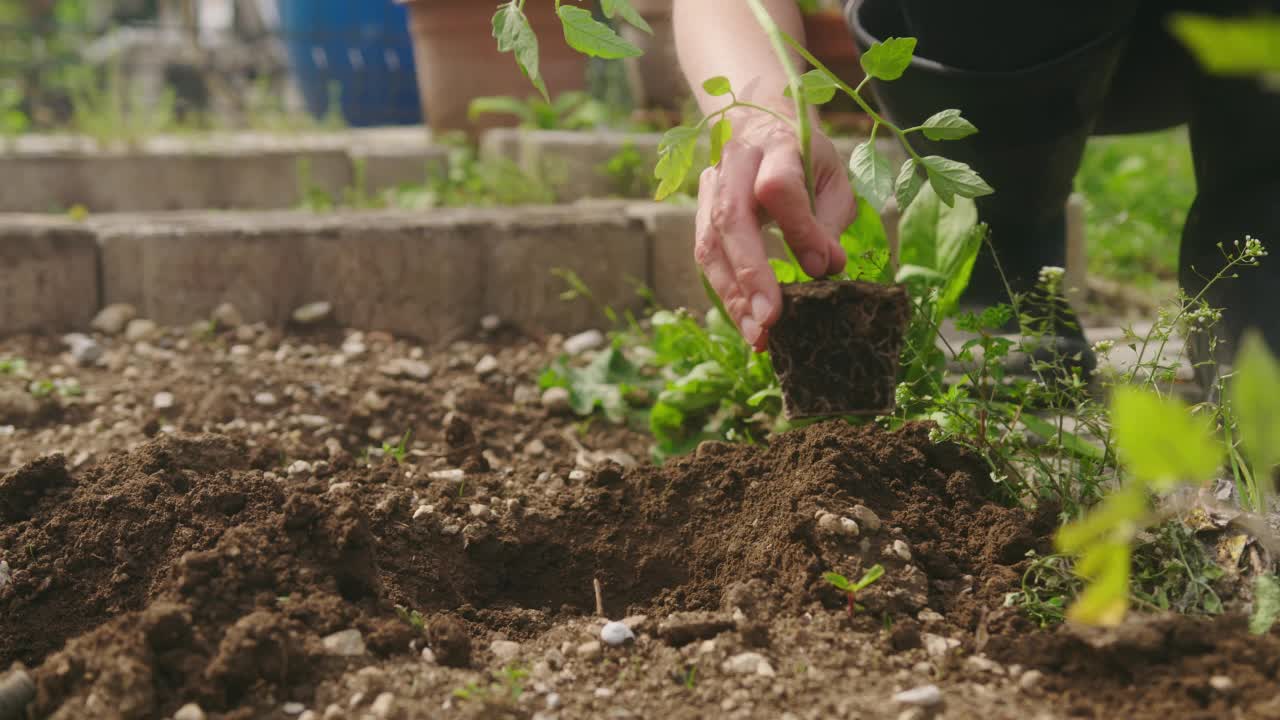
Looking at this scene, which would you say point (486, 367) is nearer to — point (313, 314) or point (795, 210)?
point (313, 314)

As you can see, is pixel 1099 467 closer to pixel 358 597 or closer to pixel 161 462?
pixel 358 597

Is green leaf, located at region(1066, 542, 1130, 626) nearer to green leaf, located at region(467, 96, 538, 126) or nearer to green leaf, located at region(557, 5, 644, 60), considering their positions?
green leaf, located at region(557, 5, 644, 60)

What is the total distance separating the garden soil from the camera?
1201 millimetres

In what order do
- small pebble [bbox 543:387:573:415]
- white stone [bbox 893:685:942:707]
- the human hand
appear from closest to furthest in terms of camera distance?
white stone [bbox 893:685:942:707]
the human hand
small pebble [bbox 543:387:573:415]

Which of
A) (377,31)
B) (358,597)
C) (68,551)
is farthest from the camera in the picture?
(377,31)

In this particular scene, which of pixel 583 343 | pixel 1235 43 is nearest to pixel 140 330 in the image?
pixel 583 343

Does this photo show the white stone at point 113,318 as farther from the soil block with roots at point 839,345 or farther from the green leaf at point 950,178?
the green leaf at point 950,178

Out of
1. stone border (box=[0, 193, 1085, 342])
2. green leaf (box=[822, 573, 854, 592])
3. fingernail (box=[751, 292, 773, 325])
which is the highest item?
fingernail (box=[751, 292, 773, 325])

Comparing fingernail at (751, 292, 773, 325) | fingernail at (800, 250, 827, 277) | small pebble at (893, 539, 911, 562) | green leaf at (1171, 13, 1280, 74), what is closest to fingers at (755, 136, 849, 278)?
fingernail at (800, 250, 827, 277)

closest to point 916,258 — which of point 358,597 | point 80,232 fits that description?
point 358,597

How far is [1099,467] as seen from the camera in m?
1.55

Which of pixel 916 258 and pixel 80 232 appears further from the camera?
pixel 80 232

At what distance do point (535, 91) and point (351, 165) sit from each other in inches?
33.7

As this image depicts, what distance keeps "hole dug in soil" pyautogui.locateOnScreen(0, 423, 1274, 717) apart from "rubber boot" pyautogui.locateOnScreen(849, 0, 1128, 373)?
58cm
